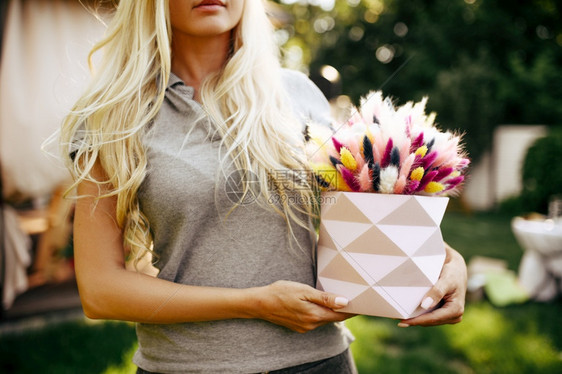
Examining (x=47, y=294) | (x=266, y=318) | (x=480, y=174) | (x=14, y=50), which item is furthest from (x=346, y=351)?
(x=480, y=174)

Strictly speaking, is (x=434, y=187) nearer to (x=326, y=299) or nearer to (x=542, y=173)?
(x=326, y=299)

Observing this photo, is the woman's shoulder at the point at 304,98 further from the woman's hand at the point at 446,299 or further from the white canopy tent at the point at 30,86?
the white canopy tent at the point at 30,86

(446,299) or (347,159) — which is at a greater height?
(347,159)

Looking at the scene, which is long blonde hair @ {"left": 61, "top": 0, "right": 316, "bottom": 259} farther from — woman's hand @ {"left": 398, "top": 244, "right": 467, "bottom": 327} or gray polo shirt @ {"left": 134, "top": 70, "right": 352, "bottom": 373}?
woman's hand @ {"left": 398, "top": 244, "right": 467, "bottom": 327}

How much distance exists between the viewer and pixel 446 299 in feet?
3.68

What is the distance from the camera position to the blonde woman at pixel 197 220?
111 cm

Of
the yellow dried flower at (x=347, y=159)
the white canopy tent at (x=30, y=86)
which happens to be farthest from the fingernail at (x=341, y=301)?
the white canopy tent at (x=30, y=86)

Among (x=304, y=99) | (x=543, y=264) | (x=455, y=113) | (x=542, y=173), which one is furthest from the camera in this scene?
(x=455, y=113)

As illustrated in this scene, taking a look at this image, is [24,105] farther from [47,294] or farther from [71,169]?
[71,169]

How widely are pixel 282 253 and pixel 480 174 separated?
10689mm

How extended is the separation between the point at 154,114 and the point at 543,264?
13.3 feet

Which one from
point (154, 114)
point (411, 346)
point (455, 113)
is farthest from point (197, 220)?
point (455, 113)

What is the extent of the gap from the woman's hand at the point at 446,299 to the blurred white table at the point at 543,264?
3.48 metres

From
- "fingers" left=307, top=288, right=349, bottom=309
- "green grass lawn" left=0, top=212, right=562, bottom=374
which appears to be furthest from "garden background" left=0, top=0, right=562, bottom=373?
"fingers" left=307, top=288, right=349, bottom=309
